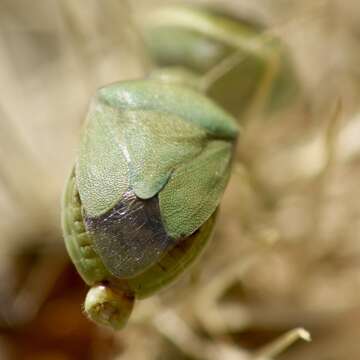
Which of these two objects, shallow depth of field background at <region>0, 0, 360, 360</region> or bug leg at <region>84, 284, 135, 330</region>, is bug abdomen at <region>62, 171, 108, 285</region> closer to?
bug leg at <region>84, 284, 135, 330</region>

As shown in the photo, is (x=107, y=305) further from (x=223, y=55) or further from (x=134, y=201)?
(x=223, y=55)

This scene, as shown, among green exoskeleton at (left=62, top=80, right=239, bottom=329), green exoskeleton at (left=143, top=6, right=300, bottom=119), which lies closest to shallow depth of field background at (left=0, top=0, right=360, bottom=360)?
green exoskeleton at (left=143, top=6, right=300, bottom=119)

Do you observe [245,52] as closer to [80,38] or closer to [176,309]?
[80,38]

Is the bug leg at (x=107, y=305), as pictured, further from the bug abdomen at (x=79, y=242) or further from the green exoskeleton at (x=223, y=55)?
the green exoskeleton at (x=223, y=55)

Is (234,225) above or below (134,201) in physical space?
below

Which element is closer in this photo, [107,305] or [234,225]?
[107,305]

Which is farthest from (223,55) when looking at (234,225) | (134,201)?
→ (134,201)

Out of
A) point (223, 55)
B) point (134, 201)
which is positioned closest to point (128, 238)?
point (134, 201)
